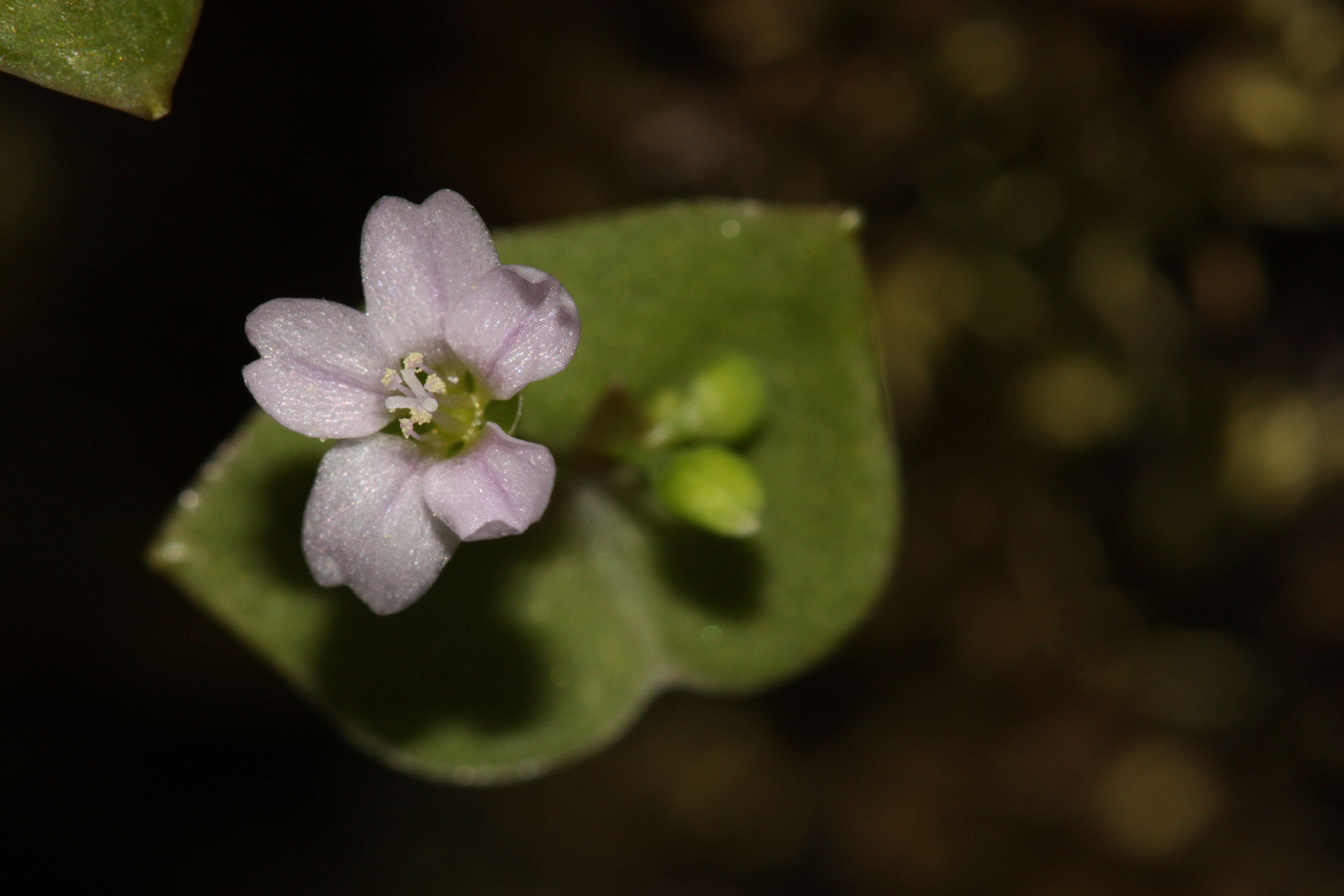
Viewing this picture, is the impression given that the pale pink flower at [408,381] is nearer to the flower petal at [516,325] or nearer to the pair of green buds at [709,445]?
the flower petal at [516,325]

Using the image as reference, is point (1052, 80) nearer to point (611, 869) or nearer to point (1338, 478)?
point (1338, 478)

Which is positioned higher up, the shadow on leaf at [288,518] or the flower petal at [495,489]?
the flower petal at [495,489]

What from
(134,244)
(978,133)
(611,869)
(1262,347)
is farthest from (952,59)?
(611,869)

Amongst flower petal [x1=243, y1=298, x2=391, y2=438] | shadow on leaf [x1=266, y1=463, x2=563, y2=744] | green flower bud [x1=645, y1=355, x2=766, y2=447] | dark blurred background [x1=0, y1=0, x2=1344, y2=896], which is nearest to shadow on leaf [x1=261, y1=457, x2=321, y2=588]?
shadow on leaf [x1=266, y1=463, x2=563, y2=744]

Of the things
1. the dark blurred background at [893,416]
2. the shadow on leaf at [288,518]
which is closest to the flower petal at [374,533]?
the shadow on leaf at [288,518]

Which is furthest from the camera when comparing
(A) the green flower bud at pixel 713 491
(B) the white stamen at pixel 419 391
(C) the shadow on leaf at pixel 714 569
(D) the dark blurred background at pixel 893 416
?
(D) the dark blurred background at pixel 893 416

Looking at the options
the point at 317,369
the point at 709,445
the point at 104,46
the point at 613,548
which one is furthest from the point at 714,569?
the point at 104,46
